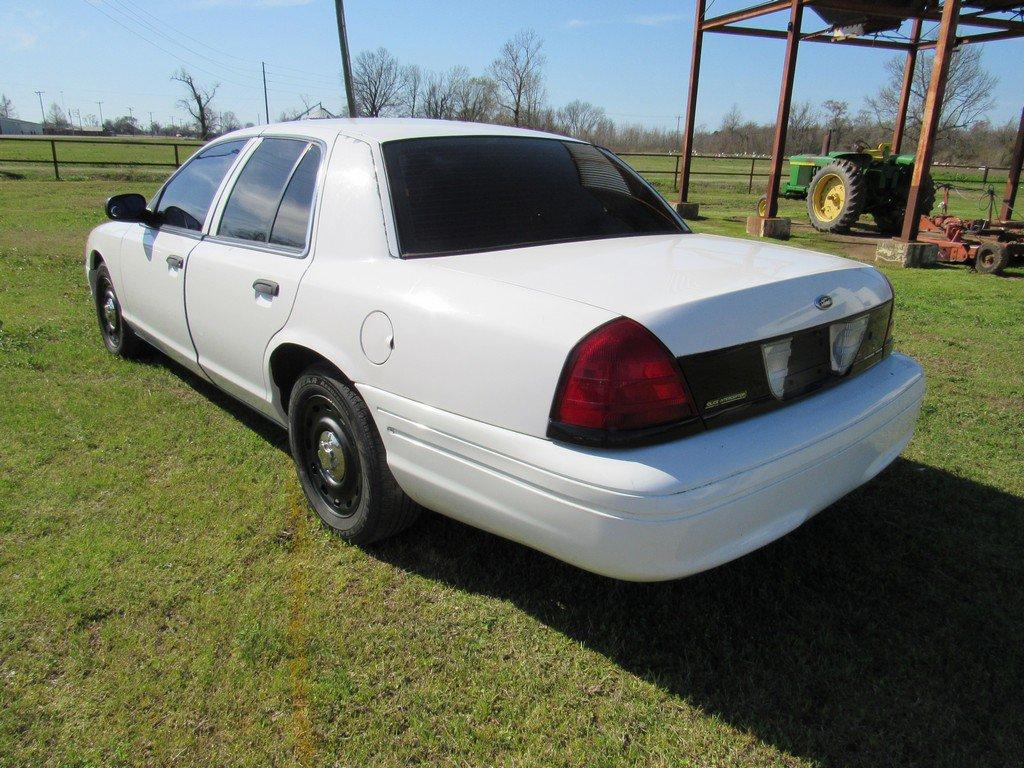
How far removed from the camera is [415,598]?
2.56 m

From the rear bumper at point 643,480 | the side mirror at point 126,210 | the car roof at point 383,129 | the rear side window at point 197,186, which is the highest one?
the car roof at point 383,129

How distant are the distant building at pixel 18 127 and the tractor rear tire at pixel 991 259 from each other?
136 metres

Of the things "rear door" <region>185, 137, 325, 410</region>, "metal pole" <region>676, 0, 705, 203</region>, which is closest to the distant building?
"metal pole" <region>676, 0, 705, 203</region>

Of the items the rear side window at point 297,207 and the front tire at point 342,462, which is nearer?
the front tire at point 342,462

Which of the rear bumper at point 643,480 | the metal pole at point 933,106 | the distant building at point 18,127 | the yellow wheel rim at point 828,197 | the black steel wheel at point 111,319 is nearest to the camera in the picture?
the rear bumper at point 643,480

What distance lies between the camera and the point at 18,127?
12812 centimetres

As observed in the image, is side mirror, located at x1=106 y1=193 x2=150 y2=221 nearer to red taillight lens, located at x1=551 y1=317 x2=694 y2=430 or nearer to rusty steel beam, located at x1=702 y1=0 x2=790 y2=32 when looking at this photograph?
red taillight lens, located at x1=551 y1=317 x2=694 y2=430

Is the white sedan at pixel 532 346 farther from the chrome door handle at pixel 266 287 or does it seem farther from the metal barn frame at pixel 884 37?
the metal barn frame at pixel 884 37

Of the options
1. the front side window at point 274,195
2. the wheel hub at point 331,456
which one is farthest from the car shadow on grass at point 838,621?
the front side window at point 274,195

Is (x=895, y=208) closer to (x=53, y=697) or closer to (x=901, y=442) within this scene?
(x=901, y=442)

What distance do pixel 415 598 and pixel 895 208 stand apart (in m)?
13.6

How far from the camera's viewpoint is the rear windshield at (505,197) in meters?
2.62

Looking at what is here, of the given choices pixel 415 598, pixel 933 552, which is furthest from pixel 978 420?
pixel 415 598

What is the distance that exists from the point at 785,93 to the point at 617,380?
11290mm
